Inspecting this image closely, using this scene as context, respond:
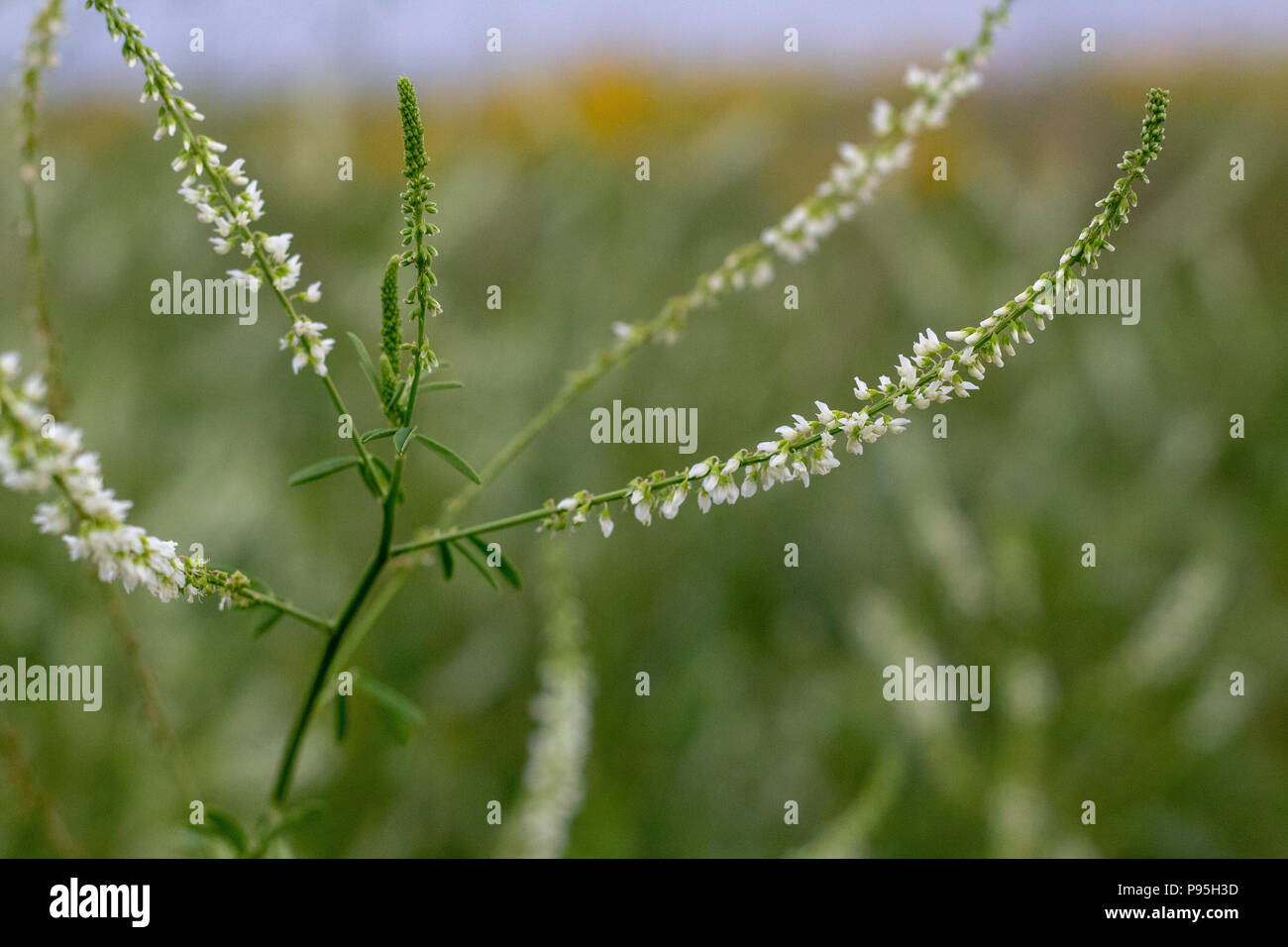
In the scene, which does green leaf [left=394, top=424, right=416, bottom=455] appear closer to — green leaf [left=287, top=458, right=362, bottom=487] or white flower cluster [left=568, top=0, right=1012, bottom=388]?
green leaf [left=287, top=458, right=362, bottom=487]

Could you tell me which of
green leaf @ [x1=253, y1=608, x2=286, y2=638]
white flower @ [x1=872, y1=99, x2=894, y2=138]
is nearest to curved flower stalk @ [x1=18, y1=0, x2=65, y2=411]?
green leaf @ [x1=253, y1=608, x2=286, y2=638]

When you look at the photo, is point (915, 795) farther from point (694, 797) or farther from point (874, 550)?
point (874, 550)

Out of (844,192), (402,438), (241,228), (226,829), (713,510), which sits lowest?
(226,829)

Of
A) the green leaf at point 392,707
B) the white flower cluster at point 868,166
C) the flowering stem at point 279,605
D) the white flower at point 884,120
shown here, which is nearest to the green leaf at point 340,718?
the green leaf at point 392,707

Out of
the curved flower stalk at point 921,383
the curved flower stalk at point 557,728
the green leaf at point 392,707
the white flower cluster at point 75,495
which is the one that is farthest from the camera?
the curved flower stalk at point 557,728

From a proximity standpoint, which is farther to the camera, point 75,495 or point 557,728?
point 557,728

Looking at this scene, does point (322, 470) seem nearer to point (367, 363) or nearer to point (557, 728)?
point (367, 363)

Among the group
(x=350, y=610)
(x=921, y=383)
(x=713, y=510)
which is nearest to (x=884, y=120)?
(x=921, y=383)

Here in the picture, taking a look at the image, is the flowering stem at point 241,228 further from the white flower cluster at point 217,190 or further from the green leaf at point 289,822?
the green leaf at point 289,822
